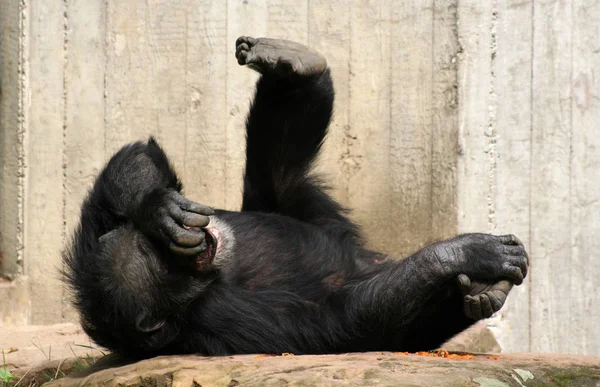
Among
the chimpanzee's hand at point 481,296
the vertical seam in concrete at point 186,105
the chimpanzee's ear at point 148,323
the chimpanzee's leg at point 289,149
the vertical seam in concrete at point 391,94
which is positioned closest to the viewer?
the chimpanzee's hand at point 481,296

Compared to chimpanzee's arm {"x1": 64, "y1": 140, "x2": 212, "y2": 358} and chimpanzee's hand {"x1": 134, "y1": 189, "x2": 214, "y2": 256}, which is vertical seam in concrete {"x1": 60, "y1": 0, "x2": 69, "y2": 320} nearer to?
chimpanzee's arm {"x1": 64, "y1": 140, "x2": 212, "y2": 358}

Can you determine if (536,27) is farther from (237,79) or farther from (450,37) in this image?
(237,79)

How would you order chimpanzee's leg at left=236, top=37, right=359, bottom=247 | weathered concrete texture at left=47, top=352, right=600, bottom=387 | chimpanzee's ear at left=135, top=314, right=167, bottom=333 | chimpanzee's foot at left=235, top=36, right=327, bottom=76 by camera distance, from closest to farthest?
weathered concrete texture at left=47, top=352, right=600, bottom=387
chimpanzee's ear at left=135, top=314, right=167, bottom=333
chimpanzee's foot at left=235, top=36, right=327, bottom=76
chimpanzee's leg at left=236, top=37, right=359, bottom=247

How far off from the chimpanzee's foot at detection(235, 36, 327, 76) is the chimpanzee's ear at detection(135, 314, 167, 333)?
4.51 feet

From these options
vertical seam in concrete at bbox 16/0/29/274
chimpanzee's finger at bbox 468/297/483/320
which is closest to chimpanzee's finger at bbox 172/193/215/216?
chimpanzee's finger at bbox 468/297/483/320

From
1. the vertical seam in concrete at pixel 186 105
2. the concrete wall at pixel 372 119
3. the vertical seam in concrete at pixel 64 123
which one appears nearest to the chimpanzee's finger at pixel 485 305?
the concrete wall at pixel 372 119

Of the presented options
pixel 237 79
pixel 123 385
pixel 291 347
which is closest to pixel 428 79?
pixel 237 79

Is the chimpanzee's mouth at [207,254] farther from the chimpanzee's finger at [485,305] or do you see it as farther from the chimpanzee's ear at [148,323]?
the chimpanzee's finger at [485,305]

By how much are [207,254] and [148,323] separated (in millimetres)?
369

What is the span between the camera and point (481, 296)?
11.8 ft

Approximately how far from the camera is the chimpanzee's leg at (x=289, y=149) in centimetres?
489

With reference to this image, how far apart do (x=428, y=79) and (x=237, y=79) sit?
46.3 inches

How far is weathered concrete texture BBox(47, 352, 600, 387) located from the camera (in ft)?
9.98

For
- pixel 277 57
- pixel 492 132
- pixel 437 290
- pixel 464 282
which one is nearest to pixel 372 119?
pixel 492 132
